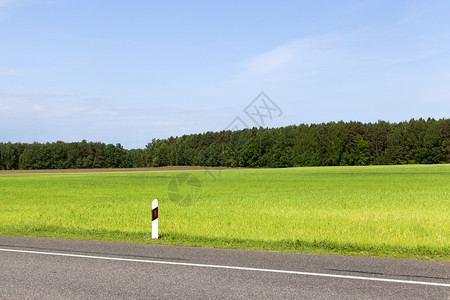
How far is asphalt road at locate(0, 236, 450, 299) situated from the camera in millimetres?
5980

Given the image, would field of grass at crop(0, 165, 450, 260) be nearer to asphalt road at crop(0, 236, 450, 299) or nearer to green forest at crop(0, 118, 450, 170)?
asphalt road at crop(0, 236, 450, 299)

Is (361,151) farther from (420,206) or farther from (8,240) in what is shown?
(8,240)

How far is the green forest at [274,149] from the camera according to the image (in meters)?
110

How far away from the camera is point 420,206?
1903cm

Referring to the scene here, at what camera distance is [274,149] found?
12294 centimetres

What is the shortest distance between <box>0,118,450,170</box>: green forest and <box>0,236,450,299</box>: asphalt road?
10900 centimetres

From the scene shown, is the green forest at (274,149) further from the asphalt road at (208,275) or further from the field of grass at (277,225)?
the asphalt road at (208,275)

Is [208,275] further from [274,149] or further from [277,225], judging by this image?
[274,149]

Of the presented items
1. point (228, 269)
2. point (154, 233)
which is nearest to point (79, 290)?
point (228, 269)

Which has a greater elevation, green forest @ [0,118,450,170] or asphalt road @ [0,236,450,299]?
green forest @ [0,118,450,170]

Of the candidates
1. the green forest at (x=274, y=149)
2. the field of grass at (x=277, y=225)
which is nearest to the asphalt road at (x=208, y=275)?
the field of grass at (x=277, y=225)

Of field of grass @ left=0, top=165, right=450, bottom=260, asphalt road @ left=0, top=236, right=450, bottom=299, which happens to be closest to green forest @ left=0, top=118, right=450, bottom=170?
field of grass @ left=0, top=165, right=450, bottom=260

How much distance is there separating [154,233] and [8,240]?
396cm

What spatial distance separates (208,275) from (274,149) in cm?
11693
